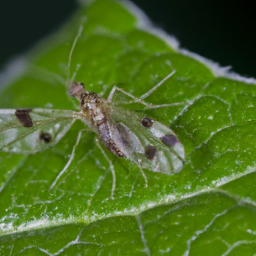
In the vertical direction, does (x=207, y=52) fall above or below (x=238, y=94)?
below

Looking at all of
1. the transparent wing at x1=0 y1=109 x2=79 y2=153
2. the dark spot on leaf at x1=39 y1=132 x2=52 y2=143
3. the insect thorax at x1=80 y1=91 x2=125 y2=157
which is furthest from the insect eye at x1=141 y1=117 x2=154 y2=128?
the dark spot on leaf at x1=39 y1=132 x2=52 y2=143

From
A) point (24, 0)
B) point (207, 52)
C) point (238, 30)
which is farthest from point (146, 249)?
point (24, 0)

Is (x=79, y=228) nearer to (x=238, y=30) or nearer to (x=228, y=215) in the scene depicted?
(x=228, y=215)

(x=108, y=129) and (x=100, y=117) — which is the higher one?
(x=100, y=117)

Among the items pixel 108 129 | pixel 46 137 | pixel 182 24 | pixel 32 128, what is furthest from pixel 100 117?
pixel 182 24

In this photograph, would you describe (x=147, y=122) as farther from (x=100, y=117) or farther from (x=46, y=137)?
(x=46, y=137)

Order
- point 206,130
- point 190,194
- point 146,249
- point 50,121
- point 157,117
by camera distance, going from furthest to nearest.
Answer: point 50,121 < point 157,117 < point 206,130 < point 190,194 < point 146,249
